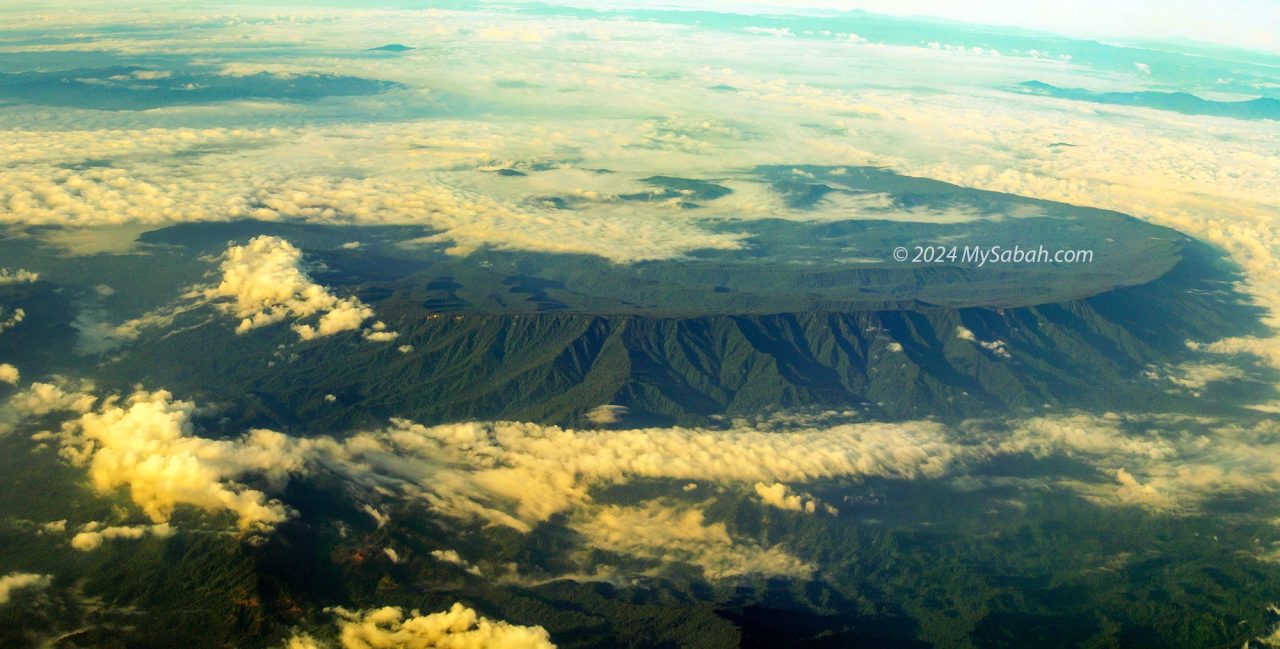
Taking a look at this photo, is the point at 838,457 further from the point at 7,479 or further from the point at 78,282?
the point at 78,282

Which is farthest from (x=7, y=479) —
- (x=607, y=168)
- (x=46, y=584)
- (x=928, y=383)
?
(x=607, y=168)

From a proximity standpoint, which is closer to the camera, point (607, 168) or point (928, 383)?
point (928, 383)

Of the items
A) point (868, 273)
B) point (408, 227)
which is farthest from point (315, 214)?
point (868, 273)

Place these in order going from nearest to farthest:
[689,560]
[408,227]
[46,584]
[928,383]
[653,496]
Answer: [46,584] → [689,560] → [653,496] → [928,383] → [408,227]

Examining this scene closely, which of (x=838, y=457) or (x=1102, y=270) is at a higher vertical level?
(x=1102, y=270)

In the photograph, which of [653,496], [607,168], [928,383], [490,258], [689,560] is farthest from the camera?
[607,168]

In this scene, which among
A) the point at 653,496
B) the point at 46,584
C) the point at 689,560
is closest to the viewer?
the point at 46,584

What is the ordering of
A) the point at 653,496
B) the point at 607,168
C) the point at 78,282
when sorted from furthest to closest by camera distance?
the point at 607,168 → the point at 78,282 → the point at 653,496

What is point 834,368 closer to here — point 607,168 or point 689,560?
Answer: point 689,560

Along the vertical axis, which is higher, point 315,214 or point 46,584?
point 315,214
